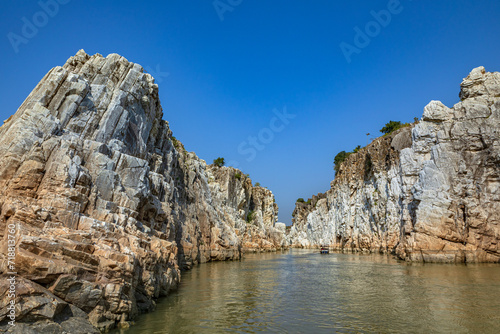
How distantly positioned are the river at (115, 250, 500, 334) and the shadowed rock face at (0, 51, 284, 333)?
6.01ft

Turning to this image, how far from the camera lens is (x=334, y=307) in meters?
16.0

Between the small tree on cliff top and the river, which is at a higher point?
the small tree on cliff top

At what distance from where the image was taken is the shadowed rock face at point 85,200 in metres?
9.98

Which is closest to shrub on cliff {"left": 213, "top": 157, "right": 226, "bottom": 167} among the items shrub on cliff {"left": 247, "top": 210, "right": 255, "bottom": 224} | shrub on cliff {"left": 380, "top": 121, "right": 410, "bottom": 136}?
shrub on cliff {"left": 247, "top": 210, "right": 255, "bottom": 224}

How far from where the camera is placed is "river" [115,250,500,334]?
12.4 m

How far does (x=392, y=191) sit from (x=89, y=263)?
182 ft

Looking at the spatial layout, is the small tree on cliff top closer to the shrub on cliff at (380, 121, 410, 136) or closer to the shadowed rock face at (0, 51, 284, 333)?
the shrub on cliff at (380, 121, 410, 136)

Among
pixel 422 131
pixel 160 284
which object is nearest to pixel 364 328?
pixel 160 284

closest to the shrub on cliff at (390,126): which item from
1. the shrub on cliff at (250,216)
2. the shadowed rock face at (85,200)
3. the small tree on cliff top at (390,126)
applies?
the small tree on cliff top at (390,126)

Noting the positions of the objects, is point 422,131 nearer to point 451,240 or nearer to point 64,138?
point 451,240

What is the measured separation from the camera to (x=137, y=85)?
2858 centimetres

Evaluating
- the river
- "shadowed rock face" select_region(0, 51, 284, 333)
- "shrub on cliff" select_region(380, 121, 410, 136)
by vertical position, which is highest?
"shrub on cliff" select_region(380, 121, 410, 136)

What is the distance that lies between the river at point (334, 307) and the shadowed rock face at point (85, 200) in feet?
6.01

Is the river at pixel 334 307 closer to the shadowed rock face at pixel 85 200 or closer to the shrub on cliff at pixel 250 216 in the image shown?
the shadowed rock face at pixel 85 200
